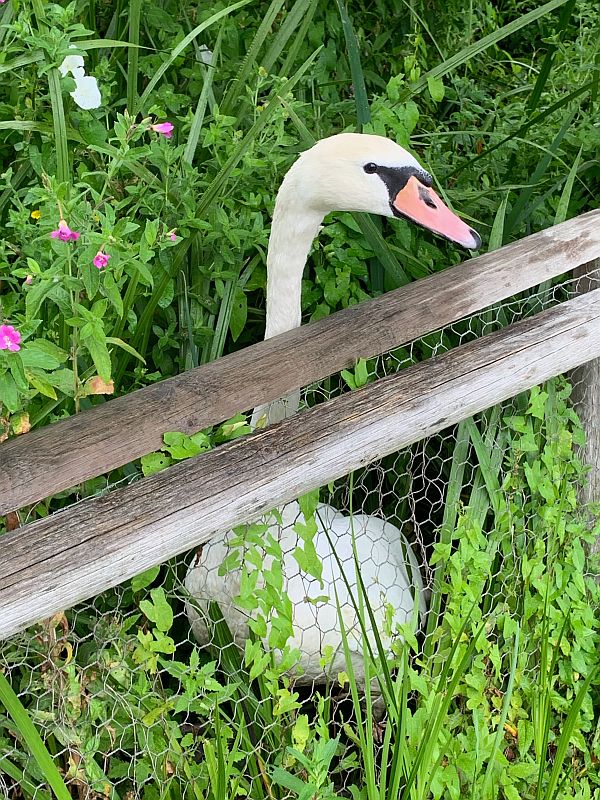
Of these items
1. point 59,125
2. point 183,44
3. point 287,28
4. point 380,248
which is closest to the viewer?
point 59,125

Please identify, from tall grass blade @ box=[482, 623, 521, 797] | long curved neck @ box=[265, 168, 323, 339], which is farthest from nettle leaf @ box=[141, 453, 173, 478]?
tall grass blade @ box=[482, 623, 521, 797]

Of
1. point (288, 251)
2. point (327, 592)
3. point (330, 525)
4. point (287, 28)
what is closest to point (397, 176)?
point (288, 251)

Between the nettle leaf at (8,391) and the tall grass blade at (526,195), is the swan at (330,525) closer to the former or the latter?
the nettle leaf at (8,391)

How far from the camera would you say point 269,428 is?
4.39 ft

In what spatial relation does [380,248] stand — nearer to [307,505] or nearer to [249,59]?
[249,59]

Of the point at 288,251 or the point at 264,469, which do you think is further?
the point at 288,251

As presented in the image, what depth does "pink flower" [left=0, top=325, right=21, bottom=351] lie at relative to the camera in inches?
48.5

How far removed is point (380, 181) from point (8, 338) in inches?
28.5

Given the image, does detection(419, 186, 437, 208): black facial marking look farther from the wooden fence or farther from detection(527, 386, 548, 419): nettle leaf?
detection(527, 386, 548, 419): nettle leaf

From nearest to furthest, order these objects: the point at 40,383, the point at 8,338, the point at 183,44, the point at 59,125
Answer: the point at 8,338
the point at 40,383
the point at 59,125
the point at 183,44

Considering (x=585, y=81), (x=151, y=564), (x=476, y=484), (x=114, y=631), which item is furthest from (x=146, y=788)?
(x=585, y=81)

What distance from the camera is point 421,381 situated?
146 cm

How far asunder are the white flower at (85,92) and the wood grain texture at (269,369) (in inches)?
24.7

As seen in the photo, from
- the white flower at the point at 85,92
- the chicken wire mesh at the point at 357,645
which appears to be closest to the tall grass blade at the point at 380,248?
the chicken wire mesh at the point at 357,645
